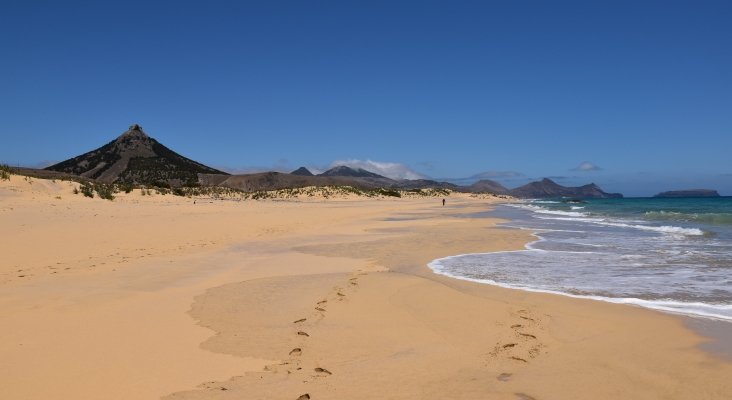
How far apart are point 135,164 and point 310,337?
69842 mm

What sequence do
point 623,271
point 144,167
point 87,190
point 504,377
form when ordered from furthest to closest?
point 144,167
point 87,190
point 623,271
point 504,377

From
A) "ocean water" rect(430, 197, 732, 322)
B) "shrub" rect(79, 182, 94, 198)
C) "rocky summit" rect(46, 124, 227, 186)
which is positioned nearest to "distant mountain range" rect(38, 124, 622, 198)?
"rocky summit" rect(46, 124, 227, 186)

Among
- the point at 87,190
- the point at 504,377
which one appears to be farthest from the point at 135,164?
the point at 504,377

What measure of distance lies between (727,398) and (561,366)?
1290 mm

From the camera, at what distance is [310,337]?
5.61 m

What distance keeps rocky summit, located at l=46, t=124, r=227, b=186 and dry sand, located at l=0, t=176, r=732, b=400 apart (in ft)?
187

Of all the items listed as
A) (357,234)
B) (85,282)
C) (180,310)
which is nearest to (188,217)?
(357,234)

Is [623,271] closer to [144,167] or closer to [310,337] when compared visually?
[310,337]

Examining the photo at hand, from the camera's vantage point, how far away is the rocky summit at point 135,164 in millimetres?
64625

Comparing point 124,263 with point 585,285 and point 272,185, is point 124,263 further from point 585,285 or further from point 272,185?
point 272,185

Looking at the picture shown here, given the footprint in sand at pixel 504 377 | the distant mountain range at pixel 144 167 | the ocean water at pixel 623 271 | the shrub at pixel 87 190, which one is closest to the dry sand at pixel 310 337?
the footprint in sand at pixel 504 377

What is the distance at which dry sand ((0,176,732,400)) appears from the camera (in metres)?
4.23

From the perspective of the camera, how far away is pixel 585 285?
9055 millimetres

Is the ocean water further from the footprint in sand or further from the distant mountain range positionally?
the distant mountain range
